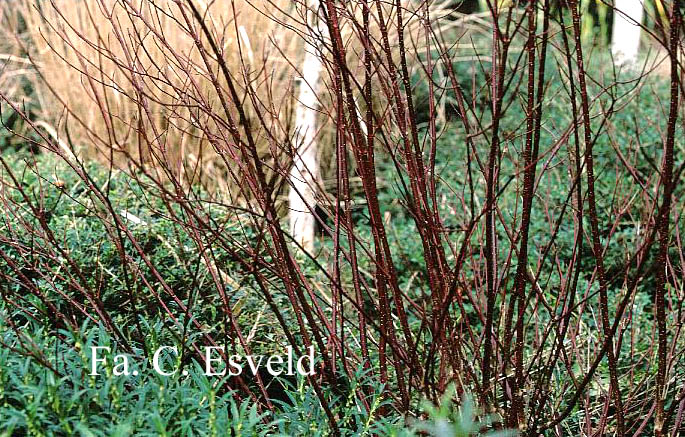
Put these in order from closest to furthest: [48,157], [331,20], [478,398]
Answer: [331,20], [478,398], [48,157]

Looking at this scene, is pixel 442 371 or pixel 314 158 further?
pixel 314 158

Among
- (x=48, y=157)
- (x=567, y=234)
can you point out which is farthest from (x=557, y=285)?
(x=48, y=157)

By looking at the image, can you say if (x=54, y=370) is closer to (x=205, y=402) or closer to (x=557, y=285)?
(x=205, y=402)

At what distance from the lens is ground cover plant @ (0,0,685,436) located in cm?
186

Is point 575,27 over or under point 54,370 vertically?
over

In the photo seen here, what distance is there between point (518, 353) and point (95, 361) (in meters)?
1.07

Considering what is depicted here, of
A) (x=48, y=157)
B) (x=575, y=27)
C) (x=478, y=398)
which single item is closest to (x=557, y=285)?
(x=478, y=398)

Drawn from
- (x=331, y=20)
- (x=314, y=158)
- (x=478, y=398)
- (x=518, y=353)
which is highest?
(x=331, y=20)

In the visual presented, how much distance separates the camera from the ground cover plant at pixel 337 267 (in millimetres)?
1857

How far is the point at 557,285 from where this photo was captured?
391 centimetres

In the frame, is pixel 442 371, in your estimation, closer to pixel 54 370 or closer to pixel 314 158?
pixel 54 370

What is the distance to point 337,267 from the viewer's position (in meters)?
2.27

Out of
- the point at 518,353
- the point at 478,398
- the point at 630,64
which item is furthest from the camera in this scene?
the point at 630,64

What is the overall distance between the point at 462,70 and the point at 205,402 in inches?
242
